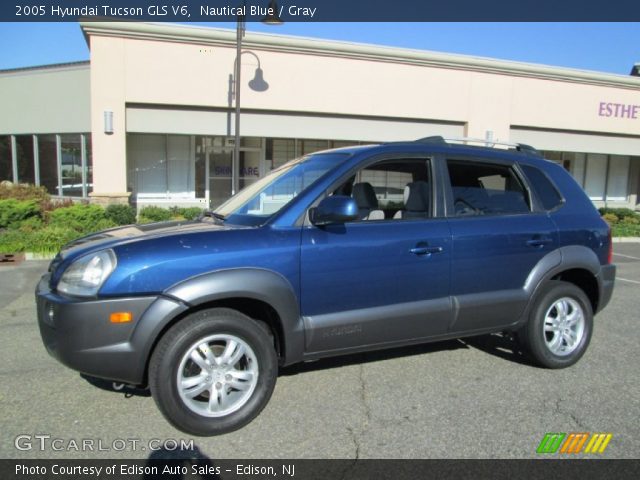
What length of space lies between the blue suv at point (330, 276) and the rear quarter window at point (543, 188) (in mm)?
12

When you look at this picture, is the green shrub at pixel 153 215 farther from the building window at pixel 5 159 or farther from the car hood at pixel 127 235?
the car hood at pixel 127 235

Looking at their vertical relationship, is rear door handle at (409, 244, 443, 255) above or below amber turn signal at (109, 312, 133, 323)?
above

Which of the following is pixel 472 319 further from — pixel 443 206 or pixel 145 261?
pixel 145 261

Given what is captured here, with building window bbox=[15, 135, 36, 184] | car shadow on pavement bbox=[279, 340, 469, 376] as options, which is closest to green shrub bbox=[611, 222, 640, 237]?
car shadow on pavement bbox=[279, 340, 469, 376]

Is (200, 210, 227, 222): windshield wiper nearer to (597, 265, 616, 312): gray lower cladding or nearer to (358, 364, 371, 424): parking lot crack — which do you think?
(358, 364, 371, 424): parking lot crack

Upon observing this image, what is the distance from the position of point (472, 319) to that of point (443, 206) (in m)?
0.91

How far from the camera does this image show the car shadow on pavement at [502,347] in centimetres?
465

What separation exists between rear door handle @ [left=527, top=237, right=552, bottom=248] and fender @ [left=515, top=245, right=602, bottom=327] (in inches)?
4.0

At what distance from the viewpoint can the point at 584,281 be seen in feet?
15.6

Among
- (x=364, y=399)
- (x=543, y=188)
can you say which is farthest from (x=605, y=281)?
(x=364, y=399)

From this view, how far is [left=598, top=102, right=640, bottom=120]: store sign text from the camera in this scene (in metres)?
18.4

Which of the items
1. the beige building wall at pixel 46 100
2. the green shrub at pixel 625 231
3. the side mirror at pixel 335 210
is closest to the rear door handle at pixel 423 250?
the side mirror at pixel 335 210

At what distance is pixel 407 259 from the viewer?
3752 millimetres

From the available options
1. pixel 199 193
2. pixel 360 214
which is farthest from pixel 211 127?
pixel 360 214
